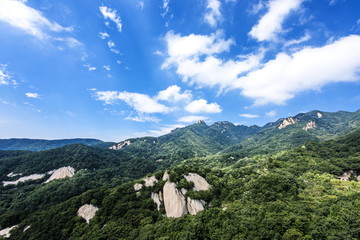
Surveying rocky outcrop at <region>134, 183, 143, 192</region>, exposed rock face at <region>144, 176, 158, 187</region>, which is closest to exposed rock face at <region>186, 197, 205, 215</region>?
exposed rock face at <region>144, 176, 158, 187</region>

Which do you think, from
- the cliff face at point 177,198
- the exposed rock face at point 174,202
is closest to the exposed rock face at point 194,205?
the cliff face at point 177,198

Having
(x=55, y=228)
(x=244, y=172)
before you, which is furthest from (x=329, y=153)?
(x=55, y=228)

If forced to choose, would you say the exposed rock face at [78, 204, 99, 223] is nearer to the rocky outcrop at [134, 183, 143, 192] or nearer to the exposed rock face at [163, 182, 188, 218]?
the rocky outcrop at [134, 183, 143, 192]

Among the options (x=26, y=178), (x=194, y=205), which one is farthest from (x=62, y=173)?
(x=194, y=205)

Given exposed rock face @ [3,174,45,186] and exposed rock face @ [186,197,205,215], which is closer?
exposed rock face @ [186,197,205,215]

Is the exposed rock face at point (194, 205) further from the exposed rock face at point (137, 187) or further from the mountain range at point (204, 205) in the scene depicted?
the exposed rock face at point (137, 187)

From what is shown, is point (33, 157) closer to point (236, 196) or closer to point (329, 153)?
point (236, 196)
